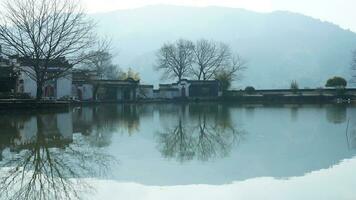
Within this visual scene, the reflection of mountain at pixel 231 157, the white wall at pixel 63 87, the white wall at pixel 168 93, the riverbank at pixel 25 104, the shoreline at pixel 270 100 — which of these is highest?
the white wall at pixel 63 87

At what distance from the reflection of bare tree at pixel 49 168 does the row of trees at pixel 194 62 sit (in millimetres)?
62938

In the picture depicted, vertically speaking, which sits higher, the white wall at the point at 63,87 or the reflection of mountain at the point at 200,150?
the white wall at the point at 63,87

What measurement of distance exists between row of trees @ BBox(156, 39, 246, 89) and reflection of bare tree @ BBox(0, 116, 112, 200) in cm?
6294

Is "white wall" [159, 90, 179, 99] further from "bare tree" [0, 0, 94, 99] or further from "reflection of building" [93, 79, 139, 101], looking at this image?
"bare tree" [0, 0, 94, 99]

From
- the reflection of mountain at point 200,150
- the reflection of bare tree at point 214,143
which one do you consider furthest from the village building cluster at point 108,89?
the reflection of bare tree at point 214,143

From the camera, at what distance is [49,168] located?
10031 millimetres

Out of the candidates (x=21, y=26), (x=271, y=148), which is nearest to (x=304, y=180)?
(x=271, y=148)

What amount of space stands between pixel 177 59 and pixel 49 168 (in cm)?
6999

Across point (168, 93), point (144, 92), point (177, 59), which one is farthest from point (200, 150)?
point (177, 59)

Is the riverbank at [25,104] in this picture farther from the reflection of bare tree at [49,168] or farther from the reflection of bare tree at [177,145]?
the reflection of bare tree at [49,168]

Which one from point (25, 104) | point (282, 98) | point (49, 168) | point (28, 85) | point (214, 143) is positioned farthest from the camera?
point (282, 98)

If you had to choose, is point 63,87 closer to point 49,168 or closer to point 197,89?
point 197,89

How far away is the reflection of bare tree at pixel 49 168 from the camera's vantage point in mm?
7824

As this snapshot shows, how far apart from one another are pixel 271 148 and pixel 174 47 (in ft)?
228
